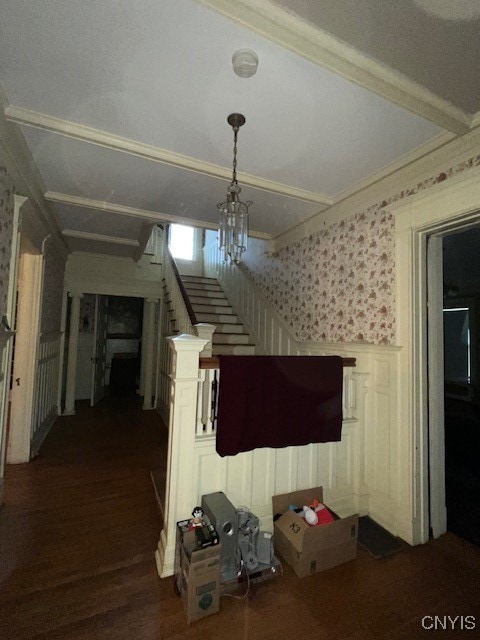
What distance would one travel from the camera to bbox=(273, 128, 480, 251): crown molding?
1837 mm

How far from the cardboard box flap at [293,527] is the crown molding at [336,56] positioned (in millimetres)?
2403

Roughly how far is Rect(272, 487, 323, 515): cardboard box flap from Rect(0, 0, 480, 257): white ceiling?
7.82ft

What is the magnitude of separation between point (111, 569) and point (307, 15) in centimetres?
289

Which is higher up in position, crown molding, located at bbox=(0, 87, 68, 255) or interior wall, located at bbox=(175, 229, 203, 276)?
interior wall, located at bbox=(175, 229, 203, 276)

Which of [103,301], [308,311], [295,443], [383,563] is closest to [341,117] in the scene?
[308,311]

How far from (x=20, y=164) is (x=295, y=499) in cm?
308

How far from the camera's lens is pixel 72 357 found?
4977mm

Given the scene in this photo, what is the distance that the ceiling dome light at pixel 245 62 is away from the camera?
1.32 m

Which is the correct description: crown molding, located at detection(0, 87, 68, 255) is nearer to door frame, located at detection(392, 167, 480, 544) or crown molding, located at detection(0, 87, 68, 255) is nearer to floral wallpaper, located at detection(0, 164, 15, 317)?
floral wallpaper, located at detection(0, 164, 15, 317)

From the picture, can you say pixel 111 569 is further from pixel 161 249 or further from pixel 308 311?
pixel 161 249

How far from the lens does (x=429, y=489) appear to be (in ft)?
6.97

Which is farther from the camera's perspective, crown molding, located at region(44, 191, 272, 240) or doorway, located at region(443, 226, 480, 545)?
doorway, located at region(443, 226, 480, 545)

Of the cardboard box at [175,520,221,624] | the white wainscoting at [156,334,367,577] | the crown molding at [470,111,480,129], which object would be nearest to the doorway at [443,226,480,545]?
the white wainscoting at [156,334,367,577]

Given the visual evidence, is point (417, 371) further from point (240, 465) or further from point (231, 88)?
point (231, 88)
